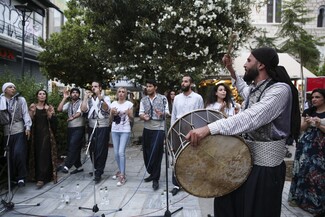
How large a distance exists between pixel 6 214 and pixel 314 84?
10.1 metres

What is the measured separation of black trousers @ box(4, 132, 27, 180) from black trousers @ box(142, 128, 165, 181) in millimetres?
2221

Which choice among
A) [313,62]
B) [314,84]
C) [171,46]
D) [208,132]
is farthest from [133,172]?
[313,62]

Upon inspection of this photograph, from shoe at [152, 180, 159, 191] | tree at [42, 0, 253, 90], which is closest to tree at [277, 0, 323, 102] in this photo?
tree at [42, 0, 253, 90]

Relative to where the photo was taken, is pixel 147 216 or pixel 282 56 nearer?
pixel 147 216

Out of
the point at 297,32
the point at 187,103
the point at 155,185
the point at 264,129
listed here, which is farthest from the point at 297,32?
the point at 264,129

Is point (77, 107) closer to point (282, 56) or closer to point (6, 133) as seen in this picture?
point (6, 133)

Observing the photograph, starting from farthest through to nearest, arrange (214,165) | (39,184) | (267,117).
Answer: (39,184) → (214,165) → (267,117)

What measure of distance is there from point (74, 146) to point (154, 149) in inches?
79.7

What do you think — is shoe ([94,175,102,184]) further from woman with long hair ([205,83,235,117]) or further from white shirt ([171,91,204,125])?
woman with long hair ([205,83,235,117])

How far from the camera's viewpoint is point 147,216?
4.64 metres

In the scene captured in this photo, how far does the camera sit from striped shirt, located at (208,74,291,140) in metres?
2.42

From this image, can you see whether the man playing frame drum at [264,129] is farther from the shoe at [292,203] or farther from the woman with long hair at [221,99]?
the woman with long hair at [221,99]

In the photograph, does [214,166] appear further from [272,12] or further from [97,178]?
[272,12]

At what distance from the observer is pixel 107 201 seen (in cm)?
527
